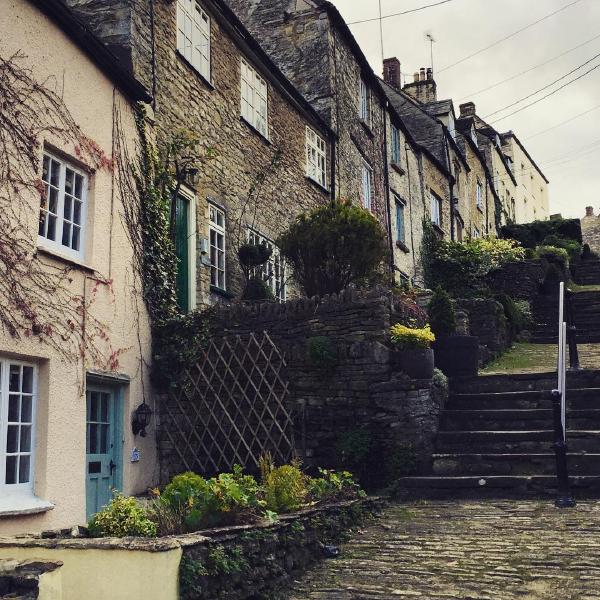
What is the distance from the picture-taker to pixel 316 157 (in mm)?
17328

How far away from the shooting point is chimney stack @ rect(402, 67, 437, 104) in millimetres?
32875

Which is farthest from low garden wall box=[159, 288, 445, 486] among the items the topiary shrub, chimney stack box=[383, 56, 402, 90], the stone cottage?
chimney stack box=[383, 56, 402, 90]

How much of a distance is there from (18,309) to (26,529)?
2.20 m

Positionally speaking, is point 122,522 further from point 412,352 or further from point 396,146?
point 396,146

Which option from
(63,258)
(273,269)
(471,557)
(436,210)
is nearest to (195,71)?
(273,269)

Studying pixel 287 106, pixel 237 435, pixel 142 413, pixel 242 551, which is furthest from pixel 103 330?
pixel 287 106

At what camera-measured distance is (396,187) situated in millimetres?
22641

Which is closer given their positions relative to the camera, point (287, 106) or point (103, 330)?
point (103, 330)

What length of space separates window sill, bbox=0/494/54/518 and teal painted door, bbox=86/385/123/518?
114 centimetres

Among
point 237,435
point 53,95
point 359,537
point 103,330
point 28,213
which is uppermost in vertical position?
point 53,95

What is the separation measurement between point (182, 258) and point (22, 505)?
196 inches

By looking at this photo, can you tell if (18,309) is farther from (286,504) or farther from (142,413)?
(286,504)

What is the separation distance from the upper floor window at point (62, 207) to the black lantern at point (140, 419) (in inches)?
86.1

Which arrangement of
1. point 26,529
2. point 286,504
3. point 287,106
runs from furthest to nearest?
point 287,106
point 26,529
point 286,504
